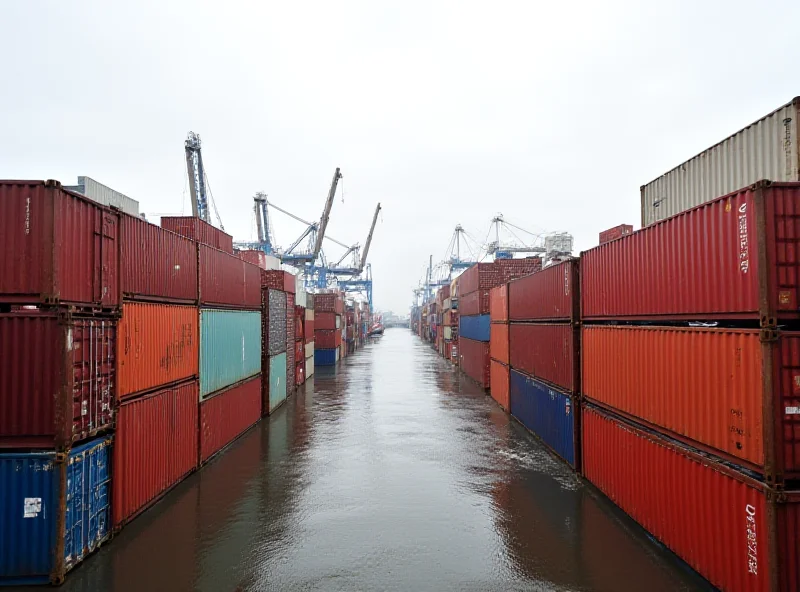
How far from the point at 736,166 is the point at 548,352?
7981 mm

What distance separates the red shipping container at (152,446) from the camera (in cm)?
1023

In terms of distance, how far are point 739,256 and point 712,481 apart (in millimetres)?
3755

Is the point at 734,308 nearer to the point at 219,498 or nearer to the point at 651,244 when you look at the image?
the point at 651,244

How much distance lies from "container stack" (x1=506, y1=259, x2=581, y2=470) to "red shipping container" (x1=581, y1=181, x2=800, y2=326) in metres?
3.44

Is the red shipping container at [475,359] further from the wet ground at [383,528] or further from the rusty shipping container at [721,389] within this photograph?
the rusty shipping container at [721,389]

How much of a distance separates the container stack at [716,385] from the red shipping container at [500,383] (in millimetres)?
12500

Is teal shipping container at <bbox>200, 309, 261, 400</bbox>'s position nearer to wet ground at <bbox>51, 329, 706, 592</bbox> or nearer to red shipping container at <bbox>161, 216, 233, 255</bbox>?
wet ground at <bbox>51, 329, 706, 592</bbox>

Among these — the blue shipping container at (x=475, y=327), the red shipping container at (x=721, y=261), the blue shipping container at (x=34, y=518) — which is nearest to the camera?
the red shipping container at (x=721, y=261)

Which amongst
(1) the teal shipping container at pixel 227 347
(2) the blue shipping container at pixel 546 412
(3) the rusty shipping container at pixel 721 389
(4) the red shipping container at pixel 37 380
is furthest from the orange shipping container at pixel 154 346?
(2) the blue shipping container at pixel 546 412

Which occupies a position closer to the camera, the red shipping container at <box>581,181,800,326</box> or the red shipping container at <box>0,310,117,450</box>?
the red shipping container at <box>581,181,800,326</box>

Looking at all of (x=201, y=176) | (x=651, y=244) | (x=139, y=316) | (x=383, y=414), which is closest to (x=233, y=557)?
(x=139, y=316)

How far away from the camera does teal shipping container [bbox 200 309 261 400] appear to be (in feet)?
50.8

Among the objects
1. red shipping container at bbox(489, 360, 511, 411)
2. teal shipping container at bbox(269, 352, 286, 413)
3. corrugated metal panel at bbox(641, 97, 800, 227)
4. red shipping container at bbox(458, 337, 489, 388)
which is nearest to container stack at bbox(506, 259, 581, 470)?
red shipping container at bbox(489, 360, 511, 411)

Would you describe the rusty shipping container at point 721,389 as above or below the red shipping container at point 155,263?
below
